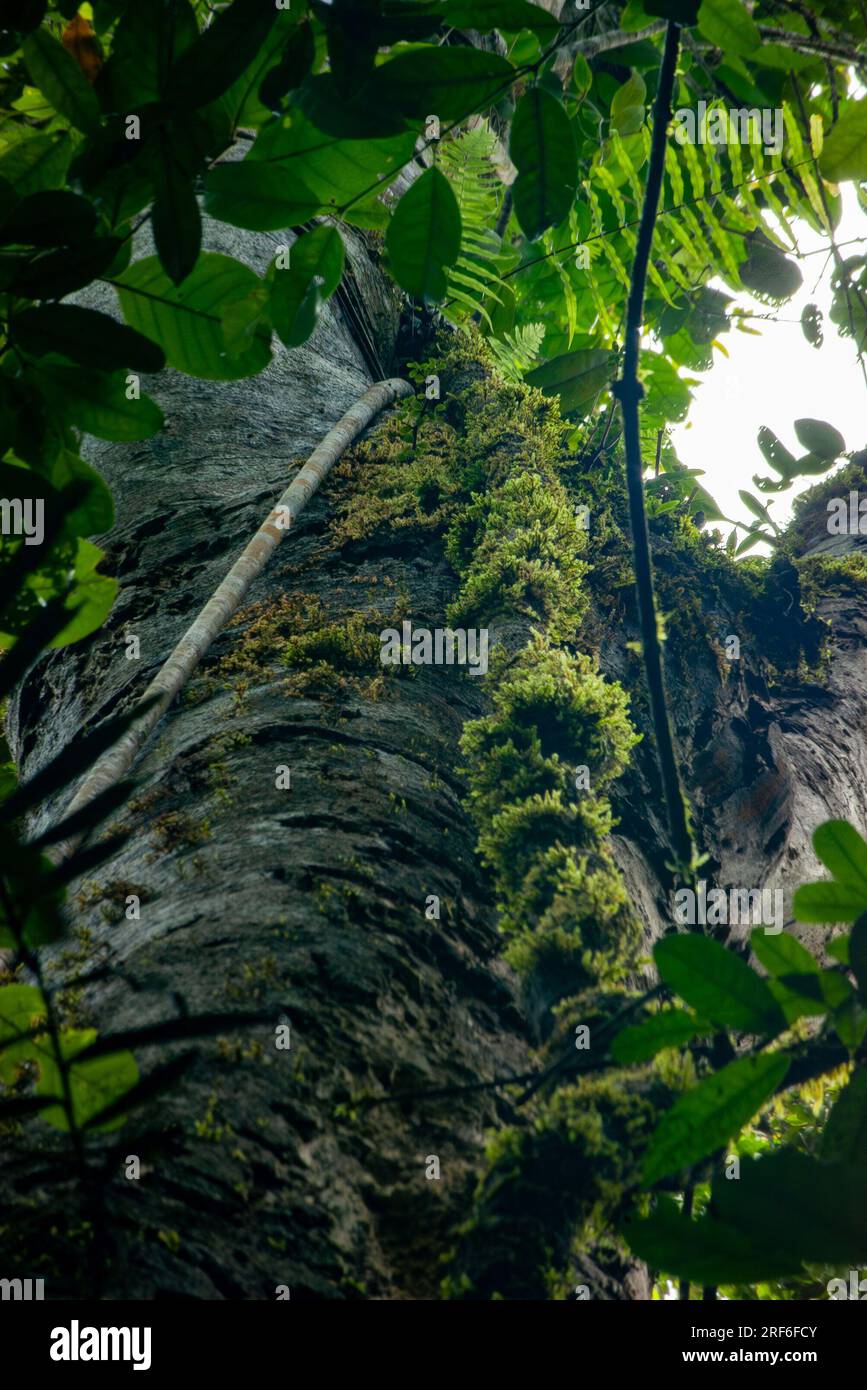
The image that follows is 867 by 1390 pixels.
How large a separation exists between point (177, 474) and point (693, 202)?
1748mm

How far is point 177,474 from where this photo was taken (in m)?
2.56

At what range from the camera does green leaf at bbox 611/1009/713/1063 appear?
91 cm

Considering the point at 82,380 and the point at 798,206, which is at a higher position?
the point at 798,206

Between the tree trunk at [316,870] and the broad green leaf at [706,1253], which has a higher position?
the tree trunk at [316,870]

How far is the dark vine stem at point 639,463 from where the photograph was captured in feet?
3.88

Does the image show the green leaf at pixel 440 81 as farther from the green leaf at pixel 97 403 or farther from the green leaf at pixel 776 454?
the green leaf at pixel 776 454

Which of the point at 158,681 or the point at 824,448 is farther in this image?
the point at 824,448

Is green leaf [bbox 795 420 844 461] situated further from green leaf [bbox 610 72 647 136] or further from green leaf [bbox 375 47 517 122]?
green leaf [bbox 375 47 517 122]

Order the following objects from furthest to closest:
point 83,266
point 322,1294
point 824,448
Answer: point 824,448 → point 83,266 → point 322,1294

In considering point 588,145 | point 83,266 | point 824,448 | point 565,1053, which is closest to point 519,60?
point 588,145

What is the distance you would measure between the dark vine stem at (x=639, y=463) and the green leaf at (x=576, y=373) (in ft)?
3.14

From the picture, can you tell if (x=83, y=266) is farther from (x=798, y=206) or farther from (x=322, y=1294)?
(x=798, y=206)

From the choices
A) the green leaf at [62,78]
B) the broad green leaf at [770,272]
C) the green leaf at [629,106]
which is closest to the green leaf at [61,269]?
the green leaf at [62,78]

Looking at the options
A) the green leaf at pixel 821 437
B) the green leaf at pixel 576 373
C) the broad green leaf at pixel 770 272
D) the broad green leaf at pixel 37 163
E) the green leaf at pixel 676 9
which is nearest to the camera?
the green leaf at pixel 676 9
